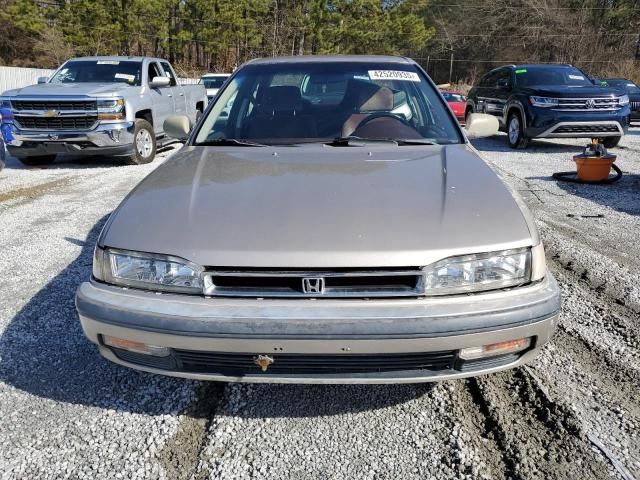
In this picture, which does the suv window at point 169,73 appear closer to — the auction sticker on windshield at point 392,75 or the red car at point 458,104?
the auction sticker on windshield at point 392,75

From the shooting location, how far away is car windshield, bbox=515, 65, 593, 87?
34.2ft

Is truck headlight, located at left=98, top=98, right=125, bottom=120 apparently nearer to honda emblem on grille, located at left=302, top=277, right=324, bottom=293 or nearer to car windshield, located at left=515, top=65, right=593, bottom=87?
honda emblem on grille, located at left=302, top=277, right=324, bottom=293

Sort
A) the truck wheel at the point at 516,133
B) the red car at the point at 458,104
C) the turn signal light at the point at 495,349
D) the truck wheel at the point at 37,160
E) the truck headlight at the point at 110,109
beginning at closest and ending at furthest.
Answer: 1. the turn signal light at the point at 495,349
2. the truck headlight at the point at 110,109
3. the truck wheel at the point at 37,160
4. the truck wheel at the point at 516,133
5. the red car at the point at 458,104

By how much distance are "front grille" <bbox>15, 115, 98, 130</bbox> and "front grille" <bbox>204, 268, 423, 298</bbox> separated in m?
6.93

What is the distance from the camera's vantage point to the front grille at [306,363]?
1.91 meters

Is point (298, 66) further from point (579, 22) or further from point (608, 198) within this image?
point (579, 22)

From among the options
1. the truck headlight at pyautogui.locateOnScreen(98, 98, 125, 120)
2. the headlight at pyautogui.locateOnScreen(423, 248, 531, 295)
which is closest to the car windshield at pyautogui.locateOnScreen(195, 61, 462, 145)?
the headlight at pyautogui.locateOnScreen(423, 248, 531, 295)

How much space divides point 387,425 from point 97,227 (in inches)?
153

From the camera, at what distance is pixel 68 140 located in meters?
7.87

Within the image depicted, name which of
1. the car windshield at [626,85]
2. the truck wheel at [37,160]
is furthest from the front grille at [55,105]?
the car windshield at [626,85]

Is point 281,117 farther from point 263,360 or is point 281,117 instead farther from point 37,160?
point 37,160

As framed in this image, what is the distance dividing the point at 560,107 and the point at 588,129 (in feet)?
2.15

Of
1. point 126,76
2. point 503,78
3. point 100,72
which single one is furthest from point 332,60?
point 503,78

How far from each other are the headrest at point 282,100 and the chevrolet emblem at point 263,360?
1.93 meters
